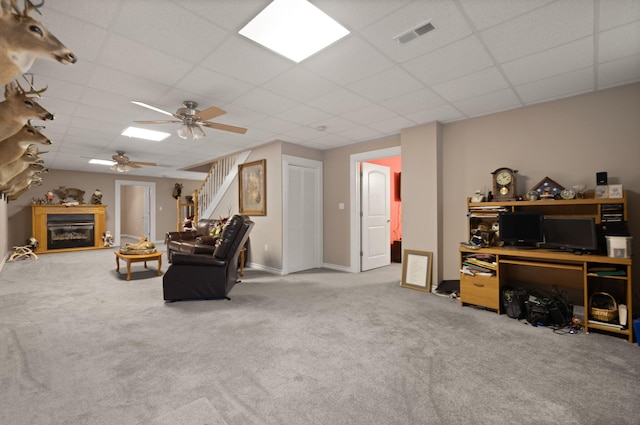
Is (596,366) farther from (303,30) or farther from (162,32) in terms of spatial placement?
(162,32)

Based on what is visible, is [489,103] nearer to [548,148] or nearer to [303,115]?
[548,148]

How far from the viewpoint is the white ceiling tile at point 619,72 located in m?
2.59

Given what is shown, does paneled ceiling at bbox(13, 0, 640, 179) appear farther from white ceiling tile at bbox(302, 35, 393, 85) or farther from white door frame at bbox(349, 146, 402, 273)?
white door frame at bbox(349, 146, 402, 273)

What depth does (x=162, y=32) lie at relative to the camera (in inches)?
84.0

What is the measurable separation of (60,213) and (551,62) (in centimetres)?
1118

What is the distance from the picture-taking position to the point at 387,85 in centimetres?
305

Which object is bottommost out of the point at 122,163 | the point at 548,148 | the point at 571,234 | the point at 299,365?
the point at 299,365

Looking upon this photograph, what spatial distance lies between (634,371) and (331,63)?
130 inches

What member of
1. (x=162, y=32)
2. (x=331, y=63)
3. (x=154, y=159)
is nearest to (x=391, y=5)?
(x=331, y=63)

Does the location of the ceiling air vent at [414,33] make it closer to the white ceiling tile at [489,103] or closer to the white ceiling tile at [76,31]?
the white ceiling tile at [489,103]

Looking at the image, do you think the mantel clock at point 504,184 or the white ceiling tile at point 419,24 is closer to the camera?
the white ceiling tile at point 419,24

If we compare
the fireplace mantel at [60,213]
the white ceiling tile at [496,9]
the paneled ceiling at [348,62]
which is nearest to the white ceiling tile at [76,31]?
the paneled ceiling at [348,62]

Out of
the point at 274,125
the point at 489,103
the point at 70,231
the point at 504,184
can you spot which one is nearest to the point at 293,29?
the point at 274,125

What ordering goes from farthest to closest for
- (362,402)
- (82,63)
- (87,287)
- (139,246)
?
(139,246) → (87,287) → (82,63) → (362,402)
